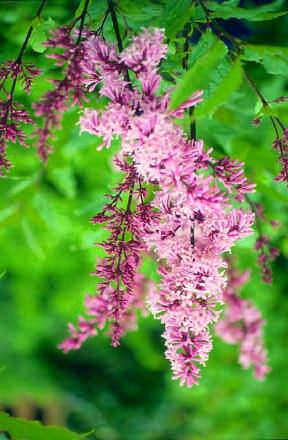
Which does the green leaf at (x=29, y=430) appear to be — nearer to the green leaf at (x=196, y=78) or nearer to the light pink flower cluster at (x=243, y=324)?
the green leaf at (x=196, y=78)

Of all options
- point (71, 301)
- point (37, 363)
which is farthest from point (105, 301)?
point (37, 363)

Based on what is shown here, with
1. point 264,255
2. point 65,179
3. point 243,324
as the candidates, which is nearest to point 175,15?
point 264,255

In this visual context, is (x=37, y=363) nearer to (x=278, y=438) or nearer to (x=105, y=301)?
(x=278, y=438)

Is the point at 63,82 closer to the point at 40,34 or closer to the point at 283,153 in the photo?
the point at 40,34

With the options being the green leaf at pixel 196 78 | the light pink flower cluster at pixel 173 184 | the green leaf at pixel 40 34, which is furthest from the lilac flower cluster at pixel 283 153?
the green leaf at pixel 40 34

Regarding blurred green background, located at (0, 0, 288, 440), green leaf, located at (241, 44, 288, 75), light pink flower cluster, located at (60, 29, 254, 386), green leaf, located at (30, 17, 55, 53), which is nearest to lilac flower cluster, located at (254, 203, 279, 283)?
blurred green background, located at (0, 0, 288, 440)
